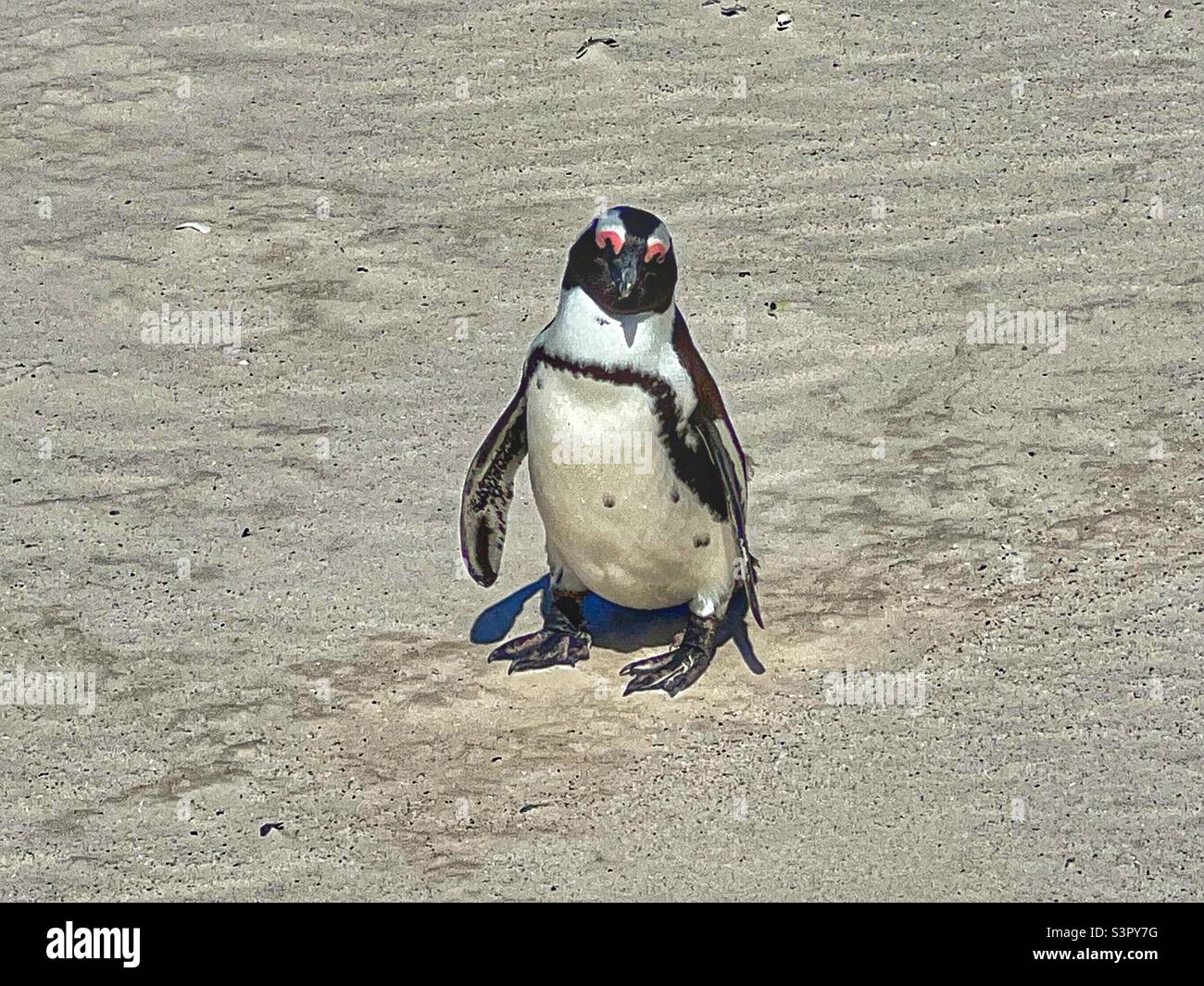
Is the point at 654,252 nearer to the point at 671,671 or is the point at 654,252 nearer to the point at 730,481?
the point at 730,481

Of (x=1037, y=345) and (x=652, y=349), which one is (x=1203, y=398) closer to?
(x=1037, y=345)

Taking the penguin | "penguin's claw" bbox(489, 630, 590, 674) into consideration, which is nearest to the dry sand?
"penguin's claw" bbox(489, 630, 590, 674)

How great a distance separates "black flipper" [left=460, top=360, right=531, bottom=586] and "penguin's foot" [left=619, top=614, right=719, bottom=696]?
483mm

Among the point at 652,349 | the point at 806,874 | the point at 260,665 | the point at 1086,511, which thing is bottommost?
the point at 806,874

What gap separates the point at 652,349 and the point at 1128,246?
129 inches

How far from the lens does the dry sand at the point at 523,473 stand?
460cm

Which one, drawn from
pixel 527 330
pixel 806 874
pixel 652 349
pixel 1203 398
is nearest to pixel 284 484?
pixel 527 330

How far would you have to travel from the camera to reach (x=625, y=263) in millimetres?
4539

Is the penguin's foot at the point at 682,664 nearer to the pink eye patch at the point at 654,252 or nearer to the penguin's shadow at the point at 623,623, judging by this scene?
the penguin's shadow at the point at 623,623

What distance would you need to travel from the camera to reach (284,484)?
243 inches

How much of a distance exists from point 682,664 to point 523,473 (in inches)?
56.0

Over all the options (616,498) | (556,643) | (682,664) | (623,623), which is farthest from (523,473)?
(616,498)

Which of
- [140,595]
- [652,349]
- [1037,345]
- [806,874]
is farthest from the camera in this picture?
[1037,345]

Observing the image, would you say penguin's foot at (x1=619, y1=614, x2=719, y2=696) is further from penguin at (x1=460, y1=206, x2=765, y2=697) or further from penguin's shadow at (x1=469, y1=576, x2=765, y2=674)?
penguin's shadow at (x1=469, y1=576, x2=765, y2=674)
